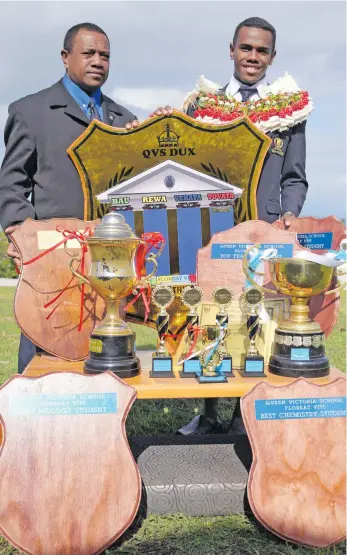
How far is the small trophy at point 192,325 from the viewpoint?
2.29 m

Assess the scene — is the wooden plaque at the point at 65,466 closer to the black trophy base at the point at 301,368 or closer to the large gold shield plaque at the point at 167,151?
the black trophy base at the point at 301,368

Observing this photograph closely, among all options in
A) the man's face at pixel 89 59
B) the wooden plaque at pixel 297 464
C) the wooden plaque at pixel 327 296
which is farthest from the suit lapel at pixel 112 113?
the wooden plaque at pixel 297 464

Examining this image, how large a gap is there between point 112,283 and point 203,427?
1.34m

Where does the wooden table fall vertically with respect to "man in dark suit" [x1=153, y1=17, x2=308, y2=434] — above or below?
below

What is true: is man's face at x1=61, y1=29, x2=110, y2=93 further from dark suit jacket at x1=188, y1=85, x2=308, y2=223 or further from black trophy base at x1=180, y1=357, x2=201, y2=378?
black trophy base at x1=180, y1=357, x2=201, y2=378

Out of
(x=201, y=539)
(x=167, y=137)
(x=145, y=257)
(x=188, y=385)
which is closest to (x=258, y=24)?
(x=167, y=137)

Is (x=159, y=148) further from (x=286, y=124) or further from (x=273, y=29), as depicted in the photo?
(x=273, y=29)

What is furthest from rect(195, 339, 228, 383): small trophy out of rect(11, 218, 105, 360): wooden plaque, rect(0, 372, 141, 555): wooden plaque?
rect(11, 218, 105, 360): wooden plaque

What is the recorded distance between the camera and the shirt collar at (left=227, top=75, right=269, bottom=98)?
2861mm

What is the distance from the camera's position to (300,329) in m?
2.25

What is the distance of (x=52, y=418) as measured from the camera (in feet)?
6.69

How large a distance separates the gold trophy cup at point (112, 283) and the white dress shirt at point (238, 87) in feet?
3.37

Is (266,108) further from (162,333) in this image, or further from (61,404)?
(61,404)

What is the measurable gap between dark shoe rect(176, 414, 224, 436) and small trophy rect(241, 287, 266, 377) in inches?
39.9
